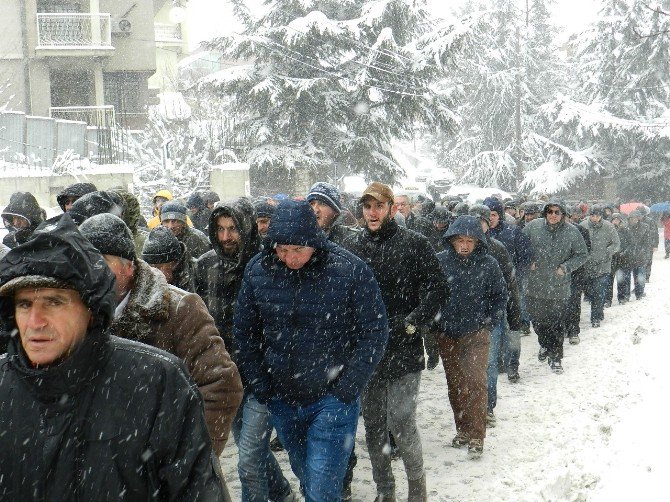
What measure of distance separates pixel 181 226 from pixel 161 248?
88.0 inches

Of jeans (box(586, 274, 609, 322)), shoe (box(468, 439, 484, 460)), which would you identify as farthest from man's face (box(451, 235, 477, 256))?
jeans (box(586, 274, 609, 322))

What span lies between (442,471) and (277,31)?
21097 mm

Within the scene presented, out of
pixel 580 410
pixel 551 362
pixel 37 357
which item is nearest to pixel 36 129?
pixel 551 362

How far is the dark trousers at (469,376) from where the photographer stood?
6.45m

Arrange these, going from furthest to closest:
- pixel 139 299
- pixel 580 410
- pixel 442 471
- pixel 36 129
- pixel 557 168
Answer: pixel 557 168, pixel 36 129, pixel 580 410, pixel 442 471, pixel 139 299

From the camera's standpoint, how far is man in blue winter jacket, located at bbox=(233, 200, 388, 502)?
410 cm

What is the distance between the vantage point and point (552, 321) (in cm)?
957

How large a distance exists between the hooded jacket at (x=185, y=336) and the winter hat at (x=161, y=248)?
1068mm

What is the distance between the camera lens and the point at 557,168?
122 ft

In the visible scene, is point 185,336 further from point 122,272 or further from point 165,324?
point 122,272

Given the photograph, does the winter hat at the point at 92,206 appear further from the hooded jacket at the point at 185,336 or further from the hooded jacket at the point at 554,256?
the hooded jacket at the point at 554,256

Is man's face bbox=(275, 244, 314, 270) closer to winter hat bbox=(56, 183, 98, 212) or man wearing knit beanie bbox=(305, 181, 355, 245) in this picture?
man wearing knit beanie bbox=(305, 181, 355, 245)

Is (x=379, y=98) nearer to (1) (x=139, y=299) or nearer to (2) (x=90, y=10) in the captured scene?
(2) (x=90, y=10)

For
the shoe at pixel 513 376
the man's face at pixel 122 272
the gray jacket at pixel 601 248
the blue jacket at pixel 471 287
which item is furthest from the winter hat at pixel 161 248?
the gray jacket at pixel 601 248
